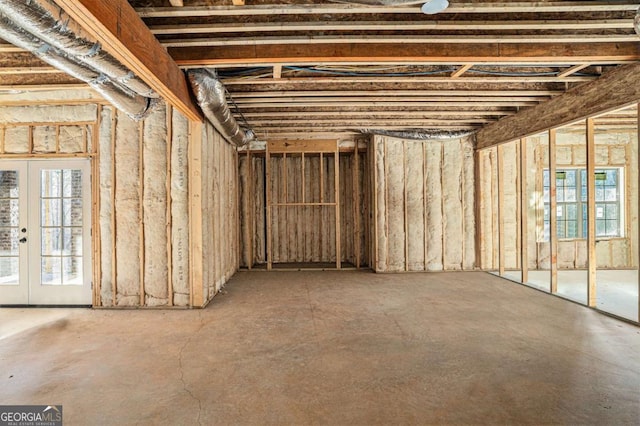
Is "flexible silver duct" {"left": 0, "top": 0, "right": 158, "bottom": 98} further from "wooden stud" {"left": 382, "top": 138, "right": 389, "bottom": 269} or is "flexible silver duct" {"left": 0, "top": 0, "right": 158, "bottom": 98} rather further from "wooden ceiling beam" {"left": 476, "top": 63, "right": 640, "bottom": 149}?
"wooden ceiling beam" {"left": 476, "top": 63, "right": 640, "bottom": 149}

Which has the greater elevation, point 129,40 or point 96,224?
point 129,40

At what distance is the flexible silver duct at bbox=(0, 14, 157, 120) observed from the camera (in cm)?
206

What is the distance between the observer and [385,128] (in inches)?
245

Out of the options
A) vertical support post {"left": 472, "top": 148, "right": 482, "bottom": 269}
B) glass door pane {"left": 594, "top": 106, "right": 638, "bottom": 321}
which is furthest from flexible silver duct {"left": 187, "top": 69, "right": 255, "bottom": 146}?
glass door pane {"left": 594, "top": 106, "right": 638, "bottom": 321}

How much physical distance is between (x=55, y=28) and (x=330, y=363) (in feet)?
9.98

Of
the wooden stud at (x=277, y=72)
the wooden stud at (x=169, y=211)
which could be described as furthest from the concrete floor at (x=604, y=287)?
the wooden stud at (x=169, y=211)

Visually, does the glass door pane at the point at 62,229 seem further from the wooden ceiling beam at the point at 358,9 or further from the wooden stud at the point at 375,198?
the wooden stud at the point at 375,198

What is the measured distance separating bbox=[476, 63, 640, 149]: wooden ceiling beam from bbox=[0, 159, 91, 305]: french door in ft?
21.4

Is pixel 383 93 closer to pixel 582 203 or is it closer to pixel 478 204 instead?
pixel 478 204

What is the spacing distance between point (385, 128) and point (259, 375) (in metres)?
5.08

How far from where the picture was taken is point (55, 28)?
1975 mm

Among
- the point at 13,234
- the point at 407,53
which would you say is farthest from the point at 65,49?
the point at 13,234

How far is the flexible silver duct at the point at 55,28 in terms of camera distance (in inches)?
70.4

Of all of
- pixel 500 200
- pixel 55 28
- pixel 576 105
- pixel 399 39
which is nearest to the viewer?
pixel 55 28
